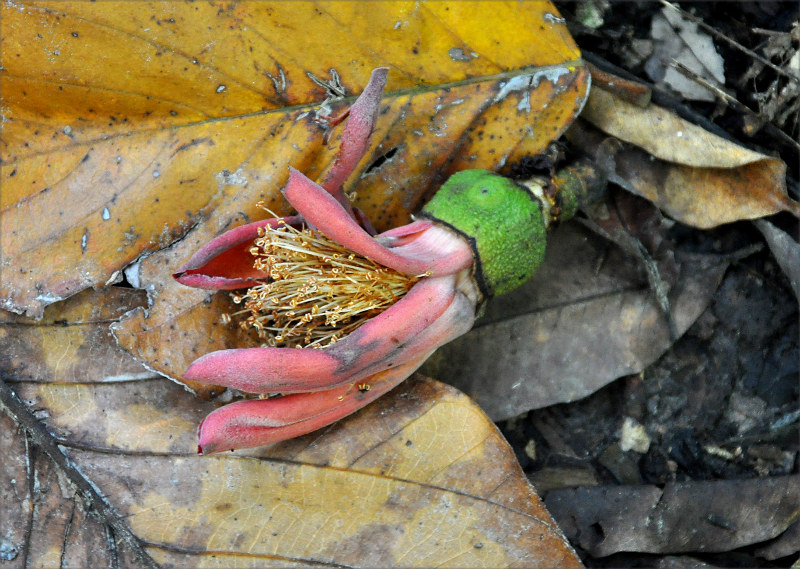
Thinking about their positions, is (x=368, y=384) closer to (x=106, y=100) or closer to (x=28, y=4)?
(x=106, y=100)

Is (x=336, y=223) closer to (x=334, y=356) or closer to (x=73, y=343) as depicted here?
(x=334, y=356)

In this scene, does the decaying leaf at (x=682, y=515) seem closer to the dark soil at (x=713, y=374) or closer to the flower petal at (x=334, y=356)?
the dark soil at (x=713, y=374)

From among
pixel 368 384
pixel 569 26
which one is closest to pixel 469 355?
pixel 368 384

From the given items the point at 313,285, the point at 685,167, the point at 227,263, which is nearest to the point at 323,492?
the point at 313,285

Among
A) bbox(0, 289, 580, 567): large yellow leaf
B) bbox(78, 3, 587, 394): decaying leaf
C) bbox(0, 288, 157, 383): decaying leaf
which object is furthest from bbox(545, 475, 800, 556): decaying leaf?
bbox(0, 288, 157, 383): decaying leaf

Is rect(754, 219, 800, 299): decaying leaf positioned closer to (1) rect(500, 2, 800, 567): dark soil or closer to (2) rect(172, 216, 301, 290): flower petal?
(1) rect(500, 2, 800, 567): dark soil
